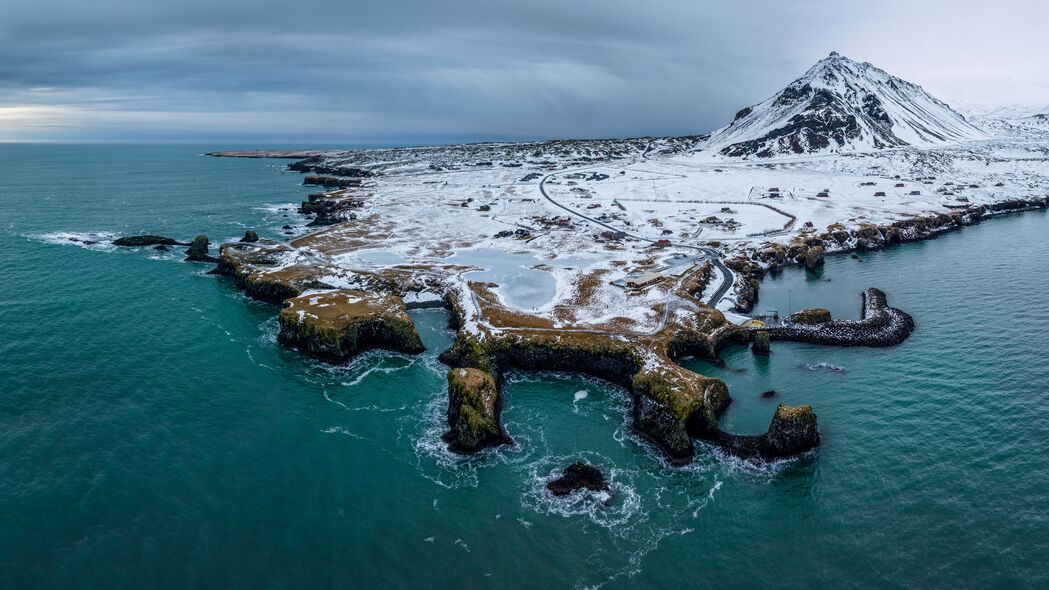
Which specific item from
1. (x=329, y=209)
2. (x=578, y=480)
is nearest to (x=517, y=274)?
(x=578, y=480)

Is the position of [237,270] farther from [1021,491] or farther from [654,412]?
[1021,491]

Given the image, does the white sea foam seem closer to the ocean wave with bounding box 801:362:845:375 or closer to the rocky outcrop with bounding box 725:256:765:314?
the ocean wave with bounding box 801:362:845:375

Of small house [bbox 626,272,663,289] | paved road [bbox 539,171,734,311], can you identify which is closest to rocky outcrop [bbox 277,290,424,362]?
small house [bbox 626,272,663,289]

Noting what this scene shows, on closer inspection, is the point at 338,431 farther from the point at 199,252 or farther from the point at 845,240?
the point at 845,240

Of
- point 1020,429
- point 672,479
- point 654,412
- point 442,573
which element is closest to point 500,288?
point 654,412

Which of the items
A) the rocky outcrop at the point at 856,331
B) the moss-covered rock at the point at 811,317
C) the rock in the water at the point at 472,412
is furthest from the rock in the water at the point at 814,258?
the rock in the water at the point at 472,412

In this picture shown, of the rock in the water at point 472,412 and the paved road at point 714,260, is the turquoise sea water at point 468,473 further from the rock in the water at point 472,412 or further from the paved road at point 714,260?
the paved road at point 714,260
